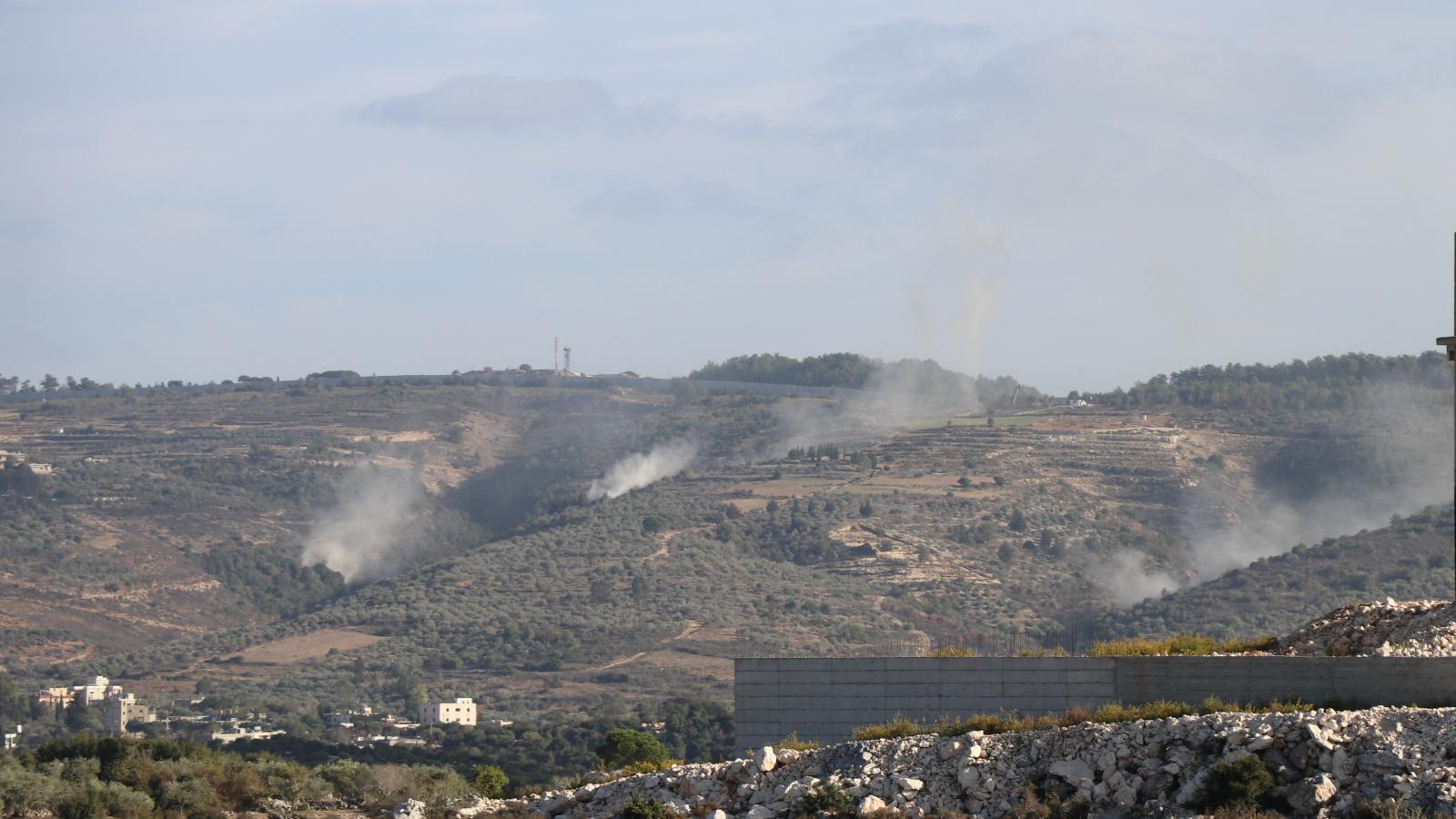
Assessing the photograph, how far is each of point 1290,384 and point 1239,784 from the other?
140007 mm

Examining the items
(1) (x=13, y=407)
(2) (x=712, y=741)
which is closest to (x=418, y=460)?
(1) (x=13, y=407)

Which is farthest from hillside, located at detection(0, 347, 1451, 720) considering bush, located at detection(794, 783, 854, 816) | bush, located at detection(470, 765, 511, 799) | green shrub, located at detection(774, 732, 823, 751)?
bush, located at detection(794, 783, 854, 816)

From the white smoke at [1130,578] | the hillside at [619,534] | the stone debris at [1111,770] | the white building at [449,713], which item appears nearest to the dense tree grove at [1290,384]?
the hillside at [619,534]

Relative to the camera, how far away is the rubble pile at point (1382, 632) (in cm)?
3055

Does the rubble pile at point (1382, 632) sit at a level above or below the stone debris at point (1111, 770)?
above

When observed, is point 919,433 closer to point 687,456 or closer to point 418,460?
point 687,456

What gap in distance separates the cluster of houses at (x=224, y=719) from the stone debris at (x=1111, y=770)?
54.8 meters

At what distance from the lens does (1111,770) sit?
2762cm

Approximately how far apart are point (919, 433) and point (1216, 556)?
27.5 metres

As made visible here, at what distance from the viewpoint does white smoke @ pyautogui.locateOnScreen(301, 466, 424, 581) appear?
6137 inches

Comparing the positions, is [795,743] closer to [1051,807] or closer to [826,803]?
[826,803]

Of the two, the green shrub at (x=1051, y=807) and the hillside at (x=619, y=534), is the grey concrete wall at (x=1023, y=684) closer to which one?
the green shrub at (x=1051, y=807)

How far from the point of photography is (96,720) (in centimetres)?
9356

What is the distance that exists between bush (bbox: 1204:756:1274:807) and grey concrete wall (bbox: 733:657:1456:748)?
3495 millimetres
